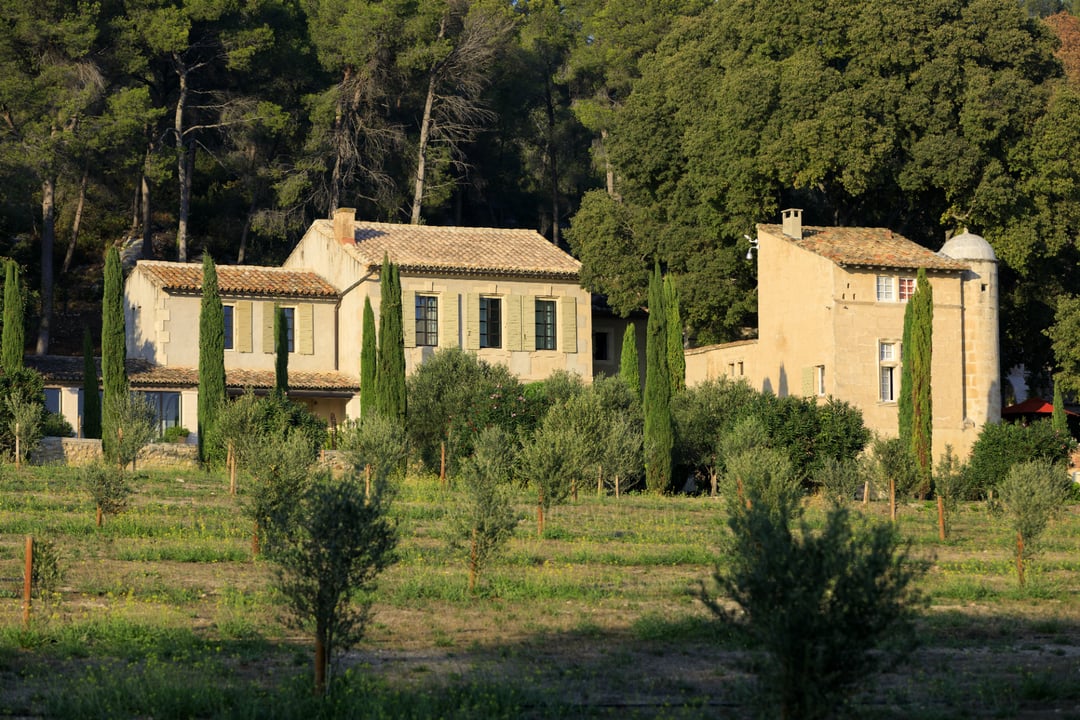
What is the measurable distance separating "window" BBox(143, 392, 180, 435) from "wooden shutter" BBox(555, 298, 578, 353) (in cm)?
1123

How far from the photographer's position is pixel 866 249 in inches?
1610

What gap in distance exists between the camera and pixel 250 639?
16938 millimetres

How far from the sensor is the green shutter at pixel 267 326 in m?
43.6

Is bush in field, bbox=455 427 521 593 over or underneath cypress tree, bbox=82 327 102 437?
underneath

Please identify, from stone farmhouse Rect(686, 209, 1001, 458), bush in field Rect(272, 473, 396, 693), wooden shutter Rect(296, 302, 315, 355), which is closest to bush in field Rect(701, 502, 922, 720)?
bush in field Rect(272, 473, 396, 693)

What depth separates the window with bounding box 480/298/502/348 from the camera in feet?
146

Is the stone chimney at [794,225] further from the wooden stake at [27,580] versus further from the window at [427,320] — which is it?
the wooden stake at [27,580]

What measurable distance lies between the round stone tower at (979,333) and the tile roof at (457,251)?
37.6 feet

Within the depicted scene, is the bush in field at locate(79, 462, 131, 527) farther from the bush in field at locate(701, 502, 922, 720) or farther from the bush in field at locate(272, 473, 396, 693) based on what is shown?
the bush in field at locate(701, 502, 922, 720)

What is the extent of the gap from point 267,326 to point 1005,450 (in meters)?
20.5

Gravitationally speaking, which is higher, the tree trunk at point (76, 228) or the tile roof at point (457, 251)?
the tree trunk at point (76, 228)

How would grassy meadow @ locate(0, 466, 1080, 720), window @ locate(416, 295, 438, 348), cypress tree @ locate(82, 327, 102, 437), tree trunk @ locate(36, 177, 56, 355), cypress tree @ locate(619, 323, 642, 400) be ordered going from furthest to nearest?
tree trunk @ locate(36, 177, 56, 355), window @ locate(416, 295, 438, 348), cypress tree @ locate(619, 323, 642, 400), cypress tree @ locate(82, 327, 102, 437), grassy meadow @ locate(0, 466, 1080, 720)

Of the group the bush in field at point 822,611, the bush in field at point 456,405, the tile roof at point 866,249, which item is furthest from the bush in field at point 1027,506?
the tile roof at point 866,249

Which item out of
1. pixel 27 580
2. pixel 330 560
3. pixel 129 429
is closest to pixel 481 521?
pixel 27 580
